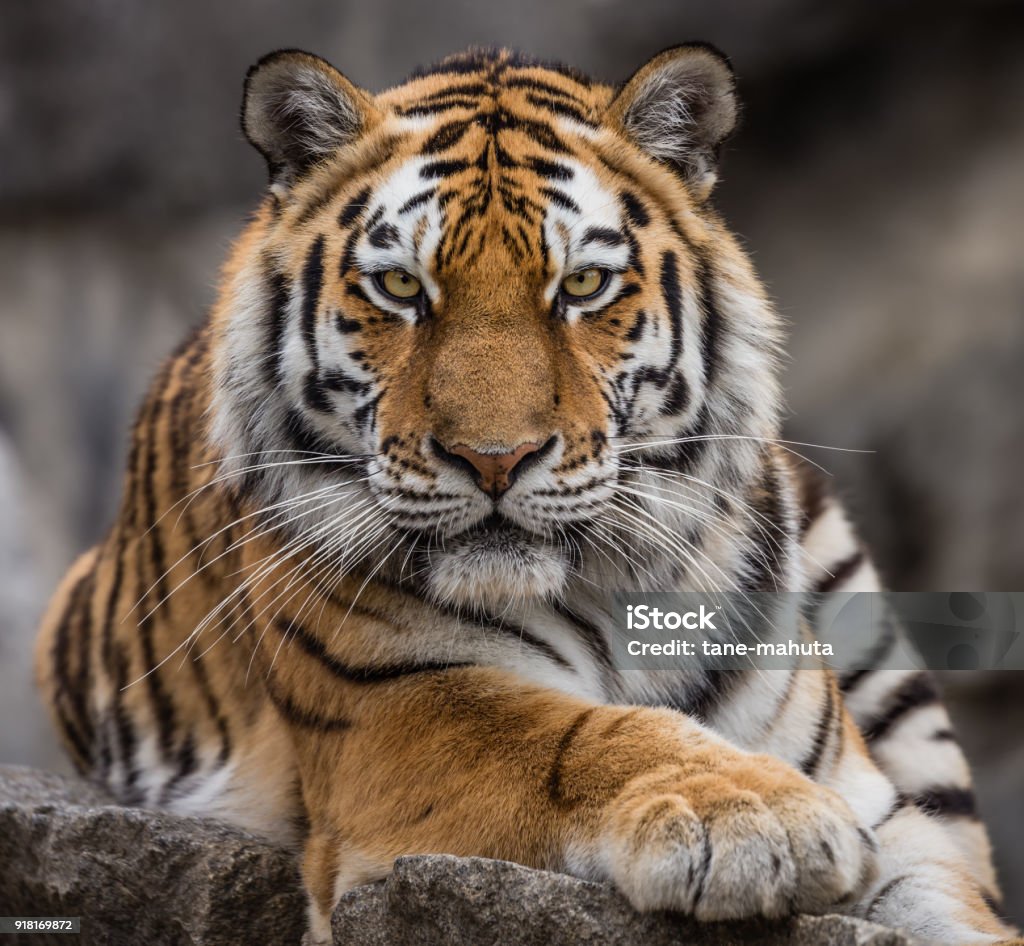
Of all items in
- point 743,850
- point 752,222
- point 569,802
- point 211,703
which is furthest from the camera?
point 752,222

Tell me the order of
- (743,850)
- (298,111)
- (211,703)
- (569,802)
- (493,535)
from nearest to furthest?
(743,850) → (569,802) → (493,535) → (298,111) → (211,703)

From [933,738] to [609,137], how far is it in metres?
1.55

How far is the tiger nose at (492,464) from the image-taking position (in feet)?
6.22

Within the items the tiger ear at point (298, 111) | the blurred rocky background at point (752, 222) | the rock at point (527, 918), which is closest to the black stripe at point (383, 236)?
the tiger ear at point (298, 111)

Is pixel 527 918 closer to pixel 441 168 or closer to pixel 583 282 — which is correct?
pixel 583 282

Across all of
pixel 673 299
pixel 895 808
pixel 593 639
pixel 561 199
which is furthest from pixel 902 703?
pixel 561 199

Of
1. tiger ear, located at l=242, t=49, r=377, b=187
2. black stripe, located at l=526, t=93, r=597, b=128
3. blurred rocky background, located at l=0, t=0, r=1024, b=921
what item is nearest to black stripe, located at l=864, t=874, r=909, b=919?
black stripe, located at l=526, t=93, r=597, b=128

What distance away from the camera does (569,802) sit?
1.78 m

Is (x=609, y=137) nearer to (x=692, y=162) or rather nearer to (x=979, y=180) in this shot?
(x=692, y=162)

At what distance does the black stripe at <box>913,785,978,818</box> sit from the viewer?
298 cm

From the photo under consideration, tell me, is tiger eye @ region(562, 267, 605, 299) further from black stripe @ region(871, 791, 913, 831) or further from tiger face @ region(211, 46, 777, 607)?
black stripe @ region(871, 791, 913, 831)

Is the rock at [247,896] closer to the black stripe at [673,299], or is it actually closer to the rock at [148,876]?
the rock at [148,876]

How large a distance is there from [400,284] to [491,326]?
0.64 feet

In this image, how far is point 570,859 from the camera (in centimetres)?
174
